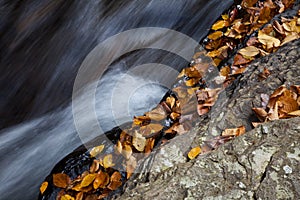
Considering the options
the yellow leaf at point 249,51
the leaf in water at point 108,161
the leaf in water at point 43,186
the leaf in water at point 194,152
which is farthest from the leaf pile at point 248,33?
the leaf in water at point 43,186

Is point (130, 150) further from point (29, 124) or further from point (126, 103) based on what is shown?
point (29, 124)

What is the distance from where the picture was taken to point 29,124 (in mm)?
4176

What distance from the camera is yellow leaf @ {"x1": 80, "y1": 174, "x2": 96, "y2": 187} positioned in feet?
9.62

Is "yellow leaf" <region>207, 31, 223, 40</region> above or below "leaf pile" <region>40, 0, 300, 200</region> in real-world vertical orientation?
above

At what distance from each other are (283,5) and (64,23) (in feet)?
10.9

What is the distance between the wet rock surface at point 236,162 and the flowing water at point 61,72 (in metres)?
1.47

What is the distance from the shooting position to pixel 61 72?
4703mm

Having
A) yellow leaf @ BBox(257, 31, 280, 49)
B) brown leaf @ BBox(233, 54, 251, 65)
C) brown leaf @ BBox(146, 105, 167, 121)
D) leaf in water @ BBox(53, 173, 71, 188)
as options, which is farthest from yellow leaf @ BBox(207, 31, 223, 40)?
leaf in water @ BBox(53, 173, 71, 188)

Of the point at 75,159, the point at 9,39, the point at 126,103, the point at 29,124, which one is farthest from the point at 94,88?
the point at 9,39

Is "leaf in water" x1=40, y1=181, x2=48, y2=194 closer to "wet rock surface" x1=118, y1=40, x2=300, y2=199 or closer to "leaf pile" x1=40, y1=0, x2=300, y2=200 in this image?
"leaf pile" x1=40, y1=0, x2=300, y2=200

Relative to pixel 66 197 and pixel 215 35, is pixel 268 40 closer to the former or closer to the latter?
pixel 215 35

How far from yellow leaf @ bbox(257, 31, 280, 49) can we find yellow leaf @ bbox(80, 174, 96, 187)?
2119 millimetres

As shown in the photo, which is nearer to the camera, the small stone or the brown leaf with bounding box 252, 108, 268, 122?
the small stone

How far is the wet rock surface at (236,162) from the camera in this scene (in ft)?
5.12
